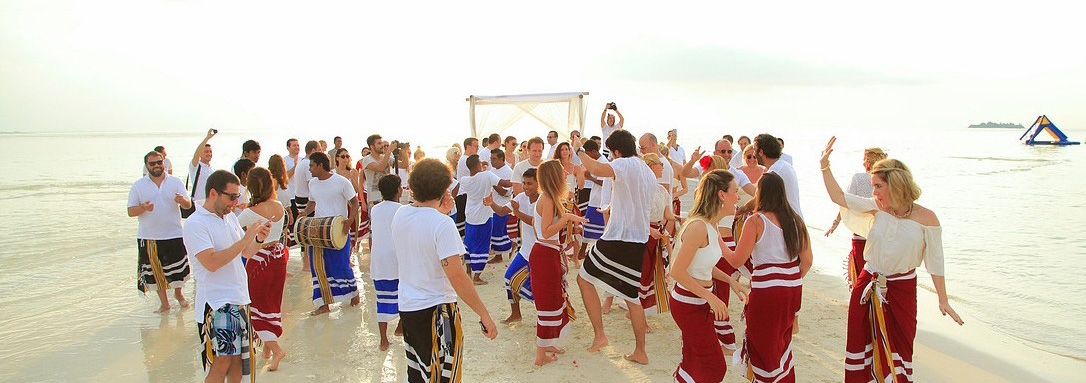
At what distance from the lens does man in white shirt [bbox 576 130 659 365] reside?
17.0 feet

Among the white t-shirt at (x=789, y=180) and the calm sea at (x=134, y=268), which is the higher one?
the white t-shirt at (x=789, y=180)

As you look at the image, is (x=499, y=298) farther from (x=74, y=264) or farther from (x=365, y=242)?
(x=74, y=264)

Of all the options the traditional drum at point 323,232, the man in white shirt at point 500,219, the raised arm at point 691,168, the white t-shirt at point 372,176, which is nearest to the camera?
the traditional drum at point 323,232

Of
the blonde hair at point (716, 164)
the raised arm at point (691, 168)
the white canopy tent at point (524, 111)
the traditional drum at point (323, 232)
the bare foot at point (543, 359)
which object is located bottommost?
the bare foot at point (543, 359)

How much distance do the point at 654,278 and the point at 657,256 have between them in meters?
0.24

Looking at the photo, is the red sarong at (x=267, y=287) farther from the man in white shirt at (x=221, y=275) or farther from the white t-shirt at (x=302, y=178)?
the white t-shirt at (x=302, y=178)

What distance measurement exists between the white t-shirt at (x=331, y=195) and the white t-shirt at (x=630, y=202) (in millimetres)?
3001

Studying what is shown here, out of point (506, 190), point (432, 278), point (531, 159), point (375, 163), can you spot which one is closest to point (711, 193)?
point (432, 278)

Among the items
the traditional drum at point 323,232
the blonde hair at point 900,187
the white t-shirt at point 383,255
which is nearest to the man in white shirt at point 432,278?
the white t-shirt at point 383,255

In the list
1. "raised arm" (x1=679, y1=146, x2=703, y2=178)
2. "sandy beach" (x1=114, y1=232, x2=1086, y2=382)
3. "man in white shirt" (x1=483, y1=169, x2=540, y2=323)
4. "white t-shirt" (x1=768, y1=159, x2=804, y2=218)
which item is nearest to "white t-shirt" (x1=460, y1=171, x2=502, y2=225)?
"sandy beach" (x1=114, y1=232, x2=1086, y2=382)

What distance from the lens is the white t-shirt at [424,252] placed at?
3.41 meters

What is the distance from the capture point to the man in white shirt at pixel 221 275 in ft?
12.0

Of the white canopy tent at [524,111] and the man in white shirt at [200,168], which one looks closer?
the man in white shirt at [200,168]

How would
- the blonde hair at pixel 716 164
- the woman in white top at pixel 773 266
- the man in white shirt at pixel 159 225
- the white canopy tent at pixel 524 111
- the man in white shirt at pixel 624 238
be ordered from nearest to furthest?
1. the woman in white top at pixel 773 266
2. the man in white shirt at pixel 624 238
3. the blonde hair at pixel 716 164
4. the man in white shirt at pixel 159 225
5. the white canopy tent at pixel 524 111
